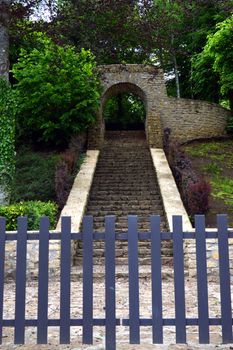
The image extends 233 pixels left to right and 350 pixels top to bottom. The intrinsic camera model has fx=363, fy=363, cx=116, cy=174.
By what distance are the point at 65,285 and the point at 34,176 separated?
754 centimetres

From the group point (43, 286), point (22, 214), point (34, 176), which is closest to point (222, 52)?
point (34, 176)

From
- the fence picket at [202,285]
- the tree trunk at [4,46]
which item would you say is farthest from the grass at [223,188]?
the fence picket at [202,285]

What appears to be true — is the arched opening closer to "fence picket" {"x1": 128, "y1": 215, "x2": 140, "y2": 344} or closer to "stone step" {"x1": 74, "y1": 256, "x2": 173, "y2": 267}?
"stone step" {"x1": 74, "y1": 256, "x2": 173, "y2": 267}

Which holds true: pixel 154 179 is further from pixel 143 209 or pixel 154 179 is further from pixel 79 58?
pixel 79 58

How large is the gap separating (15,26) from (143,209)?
533 centimetres

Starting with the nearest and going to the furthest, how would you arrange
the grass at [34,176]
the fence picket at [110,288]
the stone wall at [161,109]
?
1. the fence picket at [110,288]
2. the grass at [34,176]
3. the stone wall at [161,109]

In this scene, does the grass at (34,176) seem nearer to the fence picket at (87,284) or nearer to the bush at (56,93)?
the bush at (56,93)

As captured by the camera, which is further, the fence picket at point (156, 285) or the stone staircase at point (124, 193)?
the stone staircase at point (124, 193)

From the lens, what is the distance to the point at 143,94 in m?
16.5

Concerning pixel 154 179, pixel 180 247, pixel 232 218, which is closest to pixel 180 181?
pixel 154 179

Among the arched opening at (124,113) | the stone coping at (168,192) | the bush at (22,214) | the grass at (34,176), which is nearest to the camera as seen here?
the bush at (22,214)

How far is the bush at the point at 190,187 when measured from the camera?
7.77 meters

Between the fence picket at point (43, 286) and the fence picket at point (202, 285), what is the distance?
4.46 feet

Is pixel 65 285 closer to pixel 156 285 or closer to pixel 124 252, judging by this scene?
pixel 156 285
